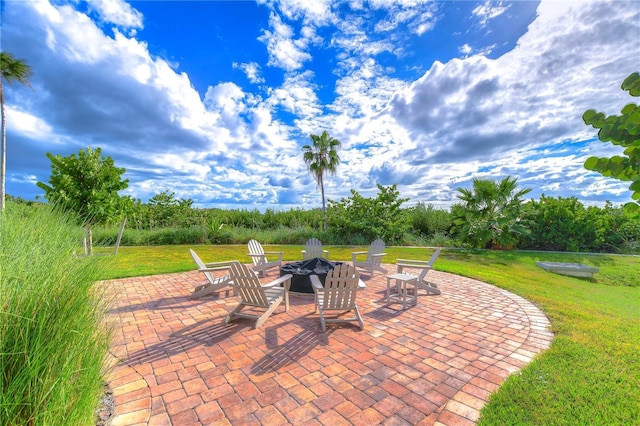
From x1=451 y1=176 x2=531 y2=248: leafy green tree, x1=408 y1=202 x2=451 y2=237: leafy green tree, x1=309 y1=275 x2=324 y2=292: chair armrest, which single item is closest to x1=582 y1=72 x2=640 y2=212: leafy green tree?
x1=309 y1=275 x2=324 y2=292: chair armrest

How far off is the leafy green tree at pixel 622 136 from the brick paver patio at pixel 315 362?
221 centimetres

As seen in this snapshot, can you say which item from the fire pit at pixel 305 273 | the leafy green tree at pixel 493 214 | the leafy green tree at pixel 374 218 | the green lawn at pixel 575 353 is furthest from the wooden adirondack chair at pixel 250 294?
the leafy green tree at pixel 493 214

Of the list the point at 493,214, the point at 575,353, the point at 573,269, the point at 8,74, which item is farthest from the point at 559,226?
the point at 8,74

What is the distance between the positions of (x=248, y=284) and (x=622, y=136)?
4.19 m

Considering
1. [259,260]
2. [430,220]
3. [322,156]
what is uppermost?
[322,156]

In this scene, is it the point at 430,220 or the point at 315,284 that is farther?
the point at 430,220

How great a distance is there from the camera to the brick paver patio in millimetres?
2357

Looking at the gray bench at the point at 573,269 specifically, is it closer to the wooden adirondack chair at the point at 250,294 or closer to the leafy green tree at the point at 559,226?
the leafy green tree at the point at 559,226

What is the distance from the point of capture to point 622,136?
39.0 inches

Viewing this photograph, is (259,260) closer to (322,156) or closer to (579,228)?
(322,156)

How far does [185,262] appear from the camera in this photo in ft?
31.2

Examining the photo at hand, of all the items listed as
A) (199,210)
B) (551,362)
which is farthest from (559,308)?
(199,210)

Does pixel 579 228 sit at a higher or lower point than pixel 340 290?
higher

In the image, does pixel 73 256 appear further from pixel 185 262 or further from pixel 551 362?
pixel 185 262
